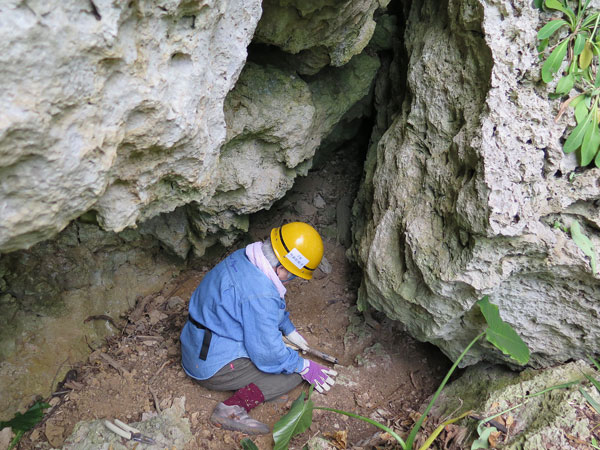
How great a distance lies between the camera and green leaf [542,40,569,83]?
1944mm

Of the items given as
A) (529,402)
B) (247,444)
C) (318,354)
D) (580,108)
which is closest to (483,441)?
(529,402)

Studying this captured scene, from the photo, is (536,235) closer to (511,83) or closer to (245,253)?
(511,83)

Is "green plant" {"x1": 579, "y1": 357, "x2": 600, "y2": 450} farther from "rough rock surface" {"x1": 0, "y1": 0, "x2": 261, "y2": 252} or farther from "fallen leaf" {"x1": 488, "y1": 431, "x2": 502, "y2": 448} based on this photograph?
"rough rock surface" {"x1": 0, "y1": 0, "x2": 261, "y2": 252}

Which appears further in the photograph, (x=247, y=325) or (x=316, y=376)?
(x=316, y=376)

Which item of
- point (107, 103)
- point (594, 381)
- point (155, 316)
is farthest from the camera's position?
point (155, 316)

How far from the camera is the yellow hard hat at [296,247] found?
2.60 meters

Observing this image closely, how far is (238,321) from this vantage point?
8.66 feet

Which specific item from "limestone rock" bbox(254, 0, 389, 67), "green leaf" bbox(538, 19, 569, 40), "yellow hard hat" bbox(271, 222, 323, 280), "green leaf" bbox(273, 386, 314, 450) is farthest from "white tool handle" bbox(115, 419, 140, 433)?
"green leaf" bbox(538, 19, 569, 40)

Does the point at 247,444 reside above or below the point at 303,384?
above

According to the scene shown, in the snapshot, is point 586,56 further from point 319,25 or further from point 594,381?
point 594,381

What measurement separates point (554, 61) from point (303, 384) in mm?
2370

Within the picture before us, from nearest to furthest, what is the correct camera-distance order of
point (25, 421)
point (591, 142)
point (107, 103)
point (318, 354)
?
point (107, 103) < point (591, 142) < point (25, 421) < point (318, 354)

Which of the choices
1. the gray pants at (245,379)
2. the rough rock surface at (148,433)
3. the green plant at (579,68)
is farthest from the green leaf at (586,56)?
the rough rock surface at (148,433)

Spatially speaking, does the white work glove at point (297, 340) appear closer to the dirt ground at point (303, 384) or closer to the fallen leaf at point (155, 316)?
the dirt ground at point (303, 384)
